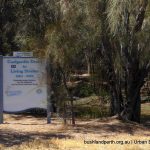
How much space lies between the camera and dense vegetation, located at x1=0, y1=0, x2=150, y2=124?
488 inches

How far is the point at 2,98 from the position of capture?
14.0m

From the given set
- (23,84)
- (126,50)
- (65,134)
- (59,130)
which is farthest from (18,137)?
(126,50)

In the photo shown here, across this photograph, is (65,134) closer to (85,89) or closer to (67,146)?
(67,146)

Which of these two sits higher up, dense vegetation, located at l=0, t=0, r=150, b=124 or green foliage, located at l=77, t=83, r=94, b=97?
dense vegetation, located at l=0, t=0, r=150, b=124

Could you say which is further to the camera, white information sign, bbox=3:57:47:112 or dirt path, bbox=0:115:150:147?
white information sign, bbox=3:57:47:112

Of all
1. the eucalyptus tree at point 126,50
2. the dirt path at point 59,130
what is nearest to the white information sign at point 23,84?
the dirt path at point 59,130

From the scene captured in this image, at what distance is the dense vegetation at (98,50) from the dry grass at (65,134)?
0.63 metres

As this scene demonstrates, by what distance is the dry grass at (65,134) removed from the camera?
1046 centimetres

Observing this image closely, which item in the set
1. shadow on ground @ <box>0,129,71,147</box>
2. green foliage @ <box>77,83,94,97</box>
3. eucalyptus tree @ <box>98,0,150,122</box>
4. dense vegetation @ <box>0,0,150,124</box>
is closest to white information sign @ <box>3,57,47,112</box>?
dense vegetation @ <box>0,0,150,124</box>

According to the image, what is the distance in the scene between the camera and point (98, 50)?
1391cm

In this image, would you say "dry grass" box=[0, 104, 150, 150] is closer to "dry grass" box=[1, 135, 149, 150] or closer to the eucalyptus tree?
"dry grass" box=[1, 135, 149, 150]

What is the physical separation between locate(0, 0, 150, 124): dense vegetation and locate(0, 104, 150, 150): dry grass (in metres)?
0.63

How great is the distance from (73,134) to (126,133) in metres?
1.37

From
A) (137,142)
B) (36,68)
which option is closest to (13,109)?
(36,68)
